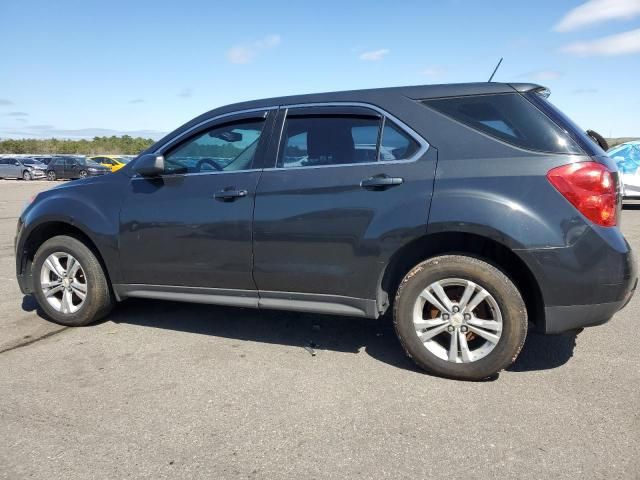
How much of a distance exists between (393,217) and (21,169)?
36.4 m

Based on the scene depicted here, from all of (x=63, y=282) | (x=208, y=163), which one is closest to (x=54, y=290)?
(x=63, y=282)

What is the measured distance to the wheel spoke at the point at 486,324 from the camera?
3.24 metres

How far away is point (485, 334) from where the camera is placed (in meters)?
3.28

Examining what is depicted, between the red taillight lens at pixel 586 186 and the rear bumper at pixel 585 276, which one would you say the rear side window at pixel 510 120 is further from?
the rear bumper at pixel 585 276

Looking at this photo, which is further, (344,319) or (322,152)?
(344,319)

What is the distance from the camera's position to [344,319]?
4688 millimetres

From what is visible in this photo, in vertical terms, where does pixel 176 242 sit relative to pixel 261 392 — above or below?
Result: above

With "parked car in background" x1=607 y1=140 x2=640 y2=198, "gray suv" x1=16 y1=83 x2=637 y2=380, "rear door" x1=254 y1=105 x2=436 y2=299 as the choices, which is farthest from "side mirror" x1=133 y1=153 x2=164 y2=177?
"parked car in background" x1=607 y1=140 x2=640 y2=198

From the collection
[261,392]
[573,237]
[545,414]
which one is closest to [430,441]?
[545,414]

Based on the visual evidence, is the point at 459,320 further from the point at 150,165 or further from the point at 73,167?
the point at 73,167

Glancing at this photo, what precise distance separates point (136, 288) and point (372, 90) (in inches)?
93.2

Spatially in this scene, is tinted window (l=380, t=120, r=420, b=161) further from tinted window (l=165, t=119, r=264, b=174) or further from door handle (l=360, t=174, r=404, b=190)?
tinted window (l=165, t=119, r=264, b=174)

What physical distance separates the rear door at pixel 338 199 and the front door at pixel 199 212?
152mm

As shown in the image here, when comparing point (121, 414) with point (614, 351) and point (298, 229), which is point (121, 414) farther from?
point (614, 351)
